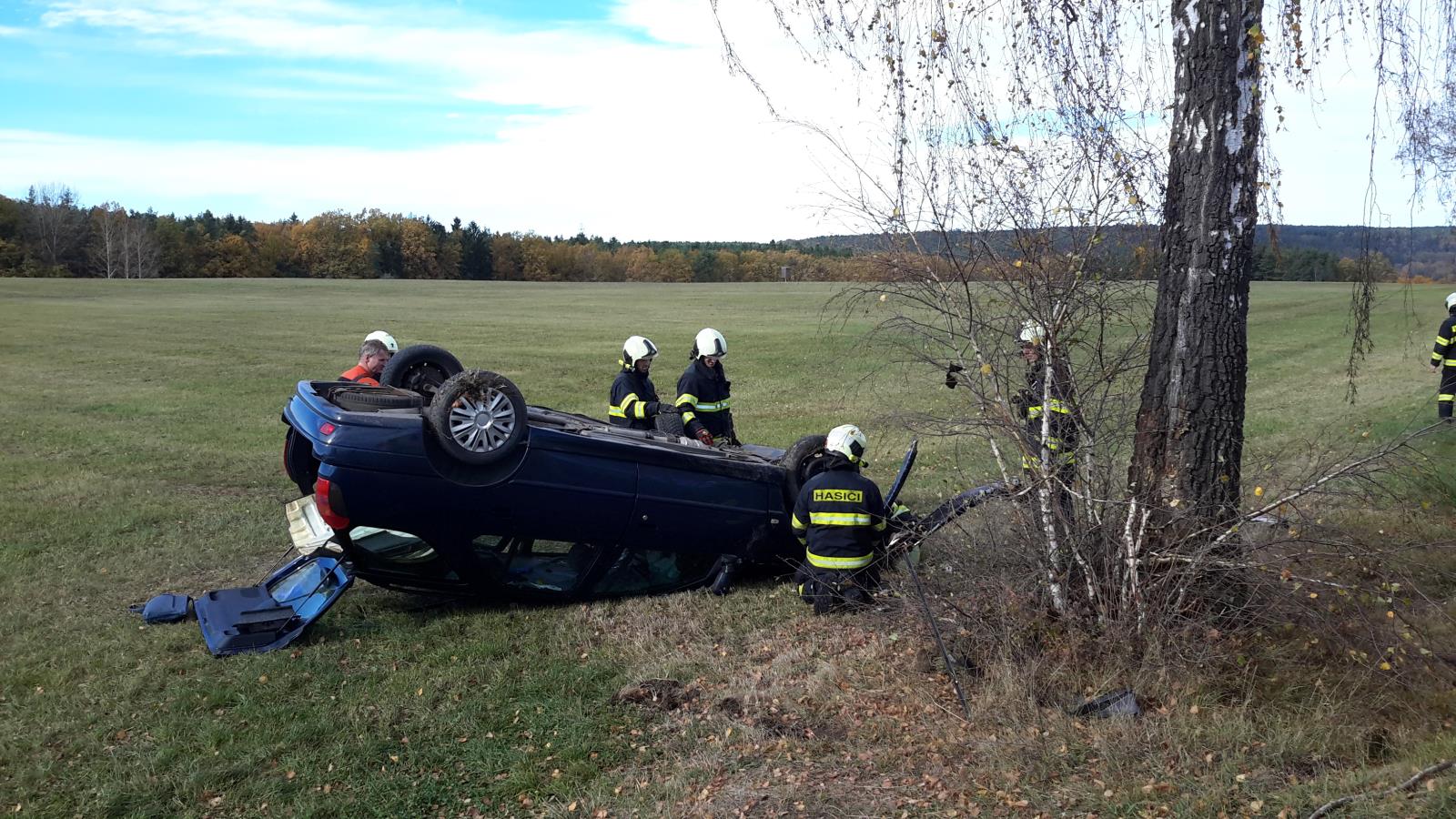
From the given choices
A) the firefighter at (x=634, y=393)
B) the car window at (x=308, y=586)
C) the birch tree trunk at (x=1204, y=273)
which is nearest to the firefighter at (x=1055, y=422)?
the birch tree trunk at (x=1204, y=273)

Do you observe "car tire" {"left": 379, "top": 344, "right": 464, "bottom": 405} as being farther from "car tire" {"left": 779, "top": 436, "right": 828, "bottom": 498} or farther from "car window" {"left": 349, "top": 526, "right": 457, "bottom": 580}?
"car tire" {"left": 779, "top": 436, "right": 828, "bottom": 498}

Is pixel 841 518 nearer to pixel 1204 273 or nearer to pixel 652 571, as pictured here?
pixel 652 571

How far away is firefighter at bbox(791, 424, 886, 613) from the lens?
6930mm

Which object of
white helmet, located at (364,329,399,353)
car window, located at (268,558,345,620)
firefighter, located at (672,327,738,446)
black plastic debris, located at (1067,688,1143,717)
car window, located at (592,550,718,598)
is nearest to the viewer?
black plastic debris, located at (1067,688,1143,717)

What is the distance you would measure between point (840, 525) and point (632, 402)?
2.80m

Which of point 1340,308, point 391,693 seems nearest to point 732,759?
point 391,693

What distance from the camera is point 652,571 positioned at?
295 inches

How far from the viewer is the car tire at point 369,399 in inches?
267

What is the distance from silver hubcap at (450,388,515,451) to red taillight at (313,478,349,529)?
2.38ft

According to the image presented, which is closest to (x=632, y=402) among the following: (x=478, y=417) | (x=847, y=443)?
(x=847, y=443)

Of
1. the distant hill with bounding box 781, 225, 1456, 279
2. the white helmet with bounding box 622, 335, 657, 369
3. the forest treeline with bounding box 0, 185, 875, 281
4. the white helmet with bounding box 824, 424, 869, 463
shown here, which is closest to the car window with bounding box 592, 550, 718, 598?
the white helmet with bounding box 824, 424, 869, 463

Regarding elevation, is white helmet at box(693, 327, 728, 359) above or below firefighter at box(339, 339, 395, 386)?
above

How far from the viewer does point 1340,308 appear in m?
41.9

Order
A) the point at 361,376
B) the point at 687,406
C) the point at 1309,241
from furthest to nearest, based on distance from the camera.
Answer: the point at 687,406
the point at 361,376
the point at 1309,241
